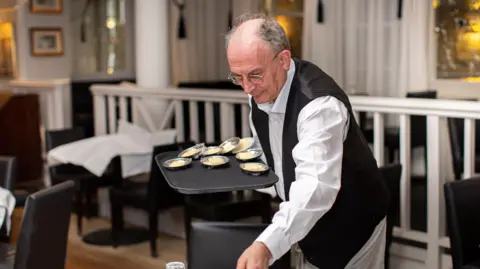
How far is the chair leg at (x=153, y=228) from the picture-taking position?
16.7 ft

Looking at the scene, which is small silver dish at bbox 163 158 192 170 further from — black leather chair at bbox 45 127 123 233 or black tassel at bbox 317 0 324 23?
black tassel at bbox 317 0 324 23

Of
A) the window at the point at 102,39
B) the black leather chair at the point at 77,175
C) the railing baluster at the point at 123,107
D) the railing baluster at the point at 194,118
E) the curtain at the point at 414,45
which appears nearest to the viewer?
the railing baluster at the point at 194,118

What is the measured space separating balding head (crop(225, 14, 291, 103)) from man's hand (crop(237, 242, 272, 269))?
47cm

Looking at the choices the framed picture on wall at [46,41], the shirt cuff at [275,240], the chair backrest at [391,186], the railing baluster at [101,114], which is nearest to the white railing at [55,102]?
the railing baluster at [101,114]

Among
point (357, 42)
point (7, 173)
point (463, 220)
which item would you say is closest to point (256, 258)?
point (463, 220)

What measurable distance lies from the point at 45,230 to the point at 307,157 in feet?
5.03

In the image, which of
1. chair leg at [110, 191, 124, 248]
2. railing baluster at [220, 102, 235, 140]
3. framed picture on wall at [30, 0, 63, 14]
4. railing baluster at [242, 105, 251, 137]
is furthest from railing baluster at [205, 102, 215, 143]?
framed picture on wall at [30, 0, 63, 14]

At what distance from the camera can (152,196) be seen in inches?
200

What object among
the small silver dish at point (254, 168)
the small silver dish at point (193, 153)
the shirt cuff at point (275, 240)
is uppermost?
the small silver dish at point (193, 153)

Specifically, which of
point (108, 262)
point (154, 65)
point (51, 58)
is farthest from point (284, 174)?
point (51, 58)

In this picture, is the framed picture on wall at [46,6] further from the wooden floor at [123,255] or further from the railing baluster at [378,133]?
the railing baluster at [378,133]

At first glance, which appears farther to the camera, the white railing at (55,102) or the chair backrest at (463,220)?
the white railing at (55,102)

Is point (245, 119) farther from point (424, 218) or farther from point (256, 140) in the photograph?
point (256, 140)

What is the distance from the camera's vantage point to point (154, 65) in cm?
634
